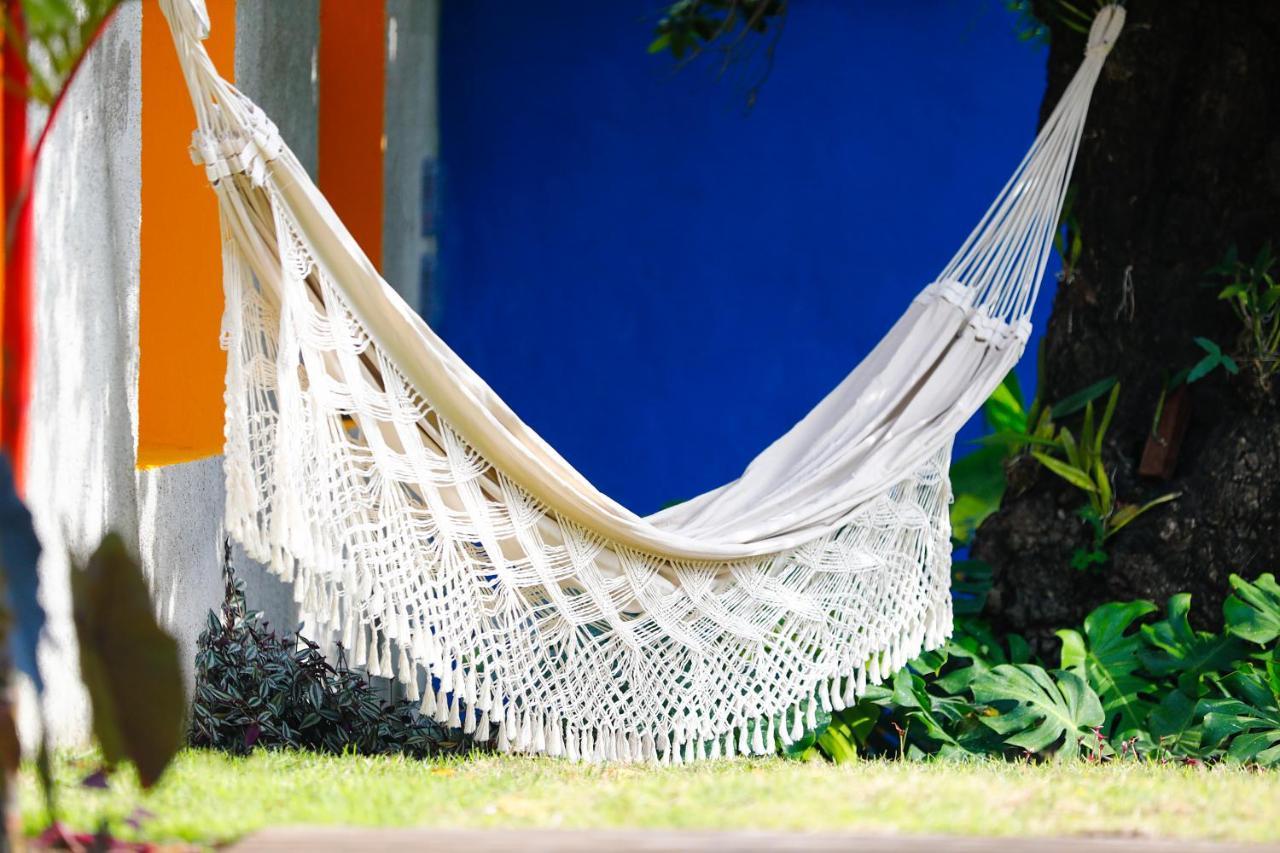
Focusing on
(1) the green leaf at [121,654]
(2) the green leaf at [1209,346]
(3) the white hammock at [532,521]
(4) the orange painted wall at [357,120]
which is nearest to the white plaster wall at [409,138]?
(4) the orange painted wall at [357,120]

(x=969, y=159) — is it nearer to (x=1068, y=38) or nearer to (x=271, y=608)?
(x=1068, y=38)

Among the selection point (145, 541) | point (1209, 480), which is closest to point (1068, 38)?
point (1209, 480)

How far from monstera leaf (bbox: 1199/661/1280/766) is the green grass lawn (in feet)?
0.85

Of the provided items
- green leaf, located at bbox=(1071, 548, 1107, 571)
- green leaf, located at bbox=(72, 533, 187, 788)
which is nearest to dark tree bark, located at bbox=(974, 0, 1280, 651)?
green leaf, located at bbox=(1071, 548, 1107, 571)

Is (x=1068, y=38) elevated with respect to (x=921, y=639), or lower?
elevated

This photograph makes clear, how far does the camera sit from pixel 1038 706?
108 inches

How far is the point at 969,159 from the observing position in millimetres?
4500

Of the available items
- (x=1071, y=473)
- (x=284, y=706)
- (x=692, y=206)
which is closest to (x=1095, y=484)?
(x=1071, y=473)

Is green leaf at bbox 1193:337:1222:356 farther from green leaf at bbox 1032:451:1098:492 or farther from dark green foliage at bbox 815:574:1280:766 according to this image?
dark green foliage at bbox 815:574:1280:766

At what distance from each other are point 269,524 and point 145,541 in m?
0.33

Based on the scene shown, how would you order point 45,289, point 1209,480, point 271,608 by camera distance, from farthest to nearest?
point 271,608 < point 1209,480 < point 45,289

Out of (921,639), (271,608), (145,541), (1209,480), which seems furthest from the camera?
(271,608)

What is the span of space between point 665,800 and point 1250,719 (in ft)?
4.26

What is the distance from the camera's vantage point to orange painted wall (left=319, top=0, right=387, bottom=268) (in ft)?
14.7
